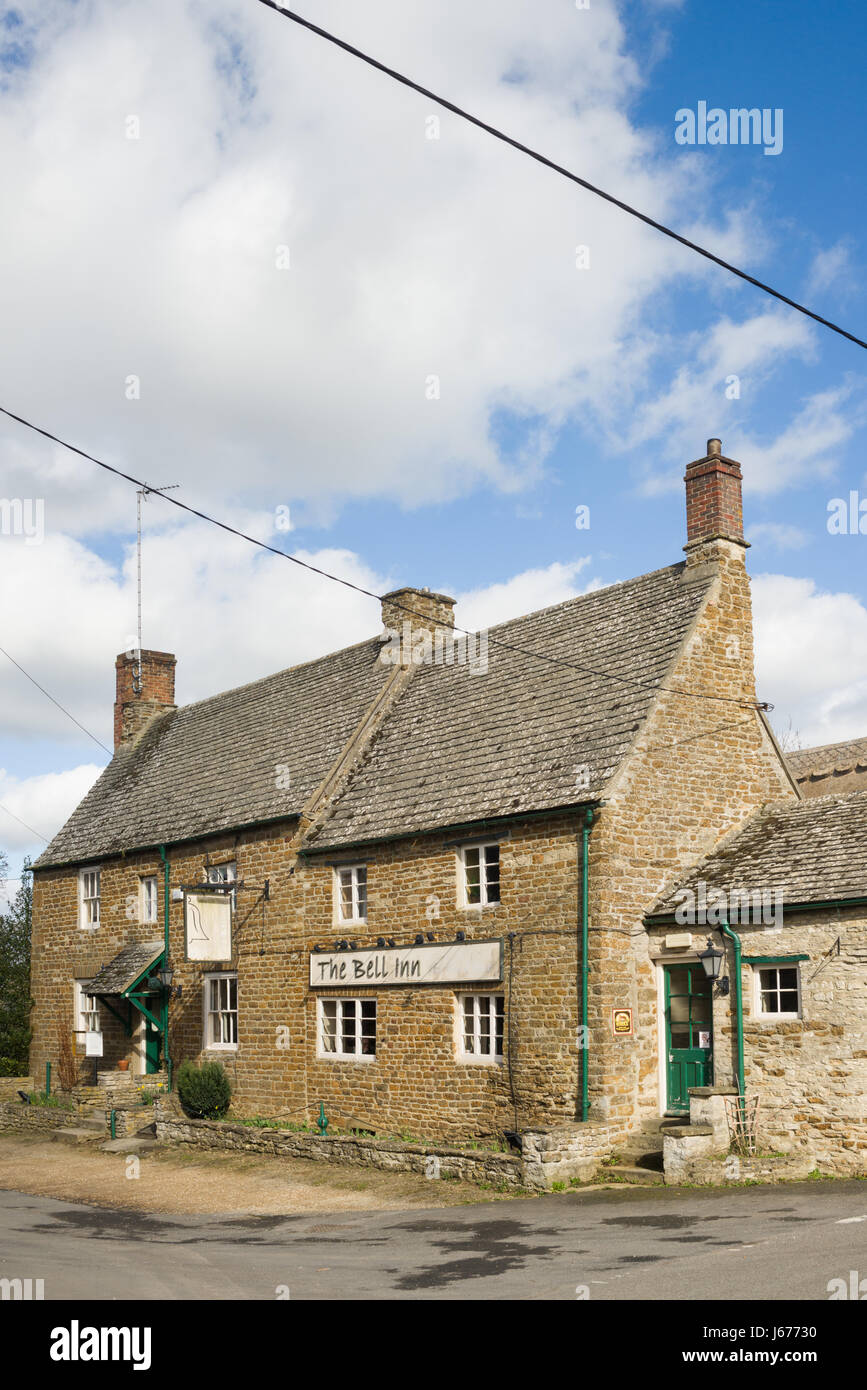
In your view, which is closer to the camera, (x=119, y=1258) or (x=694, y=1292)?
(x=694, y=1292)

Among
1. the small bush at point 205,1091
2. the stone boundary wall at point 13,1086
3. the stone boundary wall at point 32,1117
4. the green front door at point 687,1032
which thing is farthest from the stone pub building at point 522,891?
the stone boundary wall at point 13,1086

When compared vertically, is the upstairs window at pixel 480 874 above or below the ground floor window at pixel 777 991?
above

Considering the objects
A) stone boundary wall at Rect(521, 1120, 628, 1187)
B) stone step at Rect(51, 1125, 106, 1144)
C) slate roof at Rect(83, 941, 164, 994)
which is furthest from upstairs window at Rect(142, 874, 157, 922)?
stone boundary wall at Rect(521, 1120, 628, 1187)

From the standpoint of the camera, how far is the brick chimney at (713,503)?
813 inches

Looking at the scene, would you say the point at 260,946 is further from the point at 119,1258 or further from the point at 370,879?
the point at 119,1258

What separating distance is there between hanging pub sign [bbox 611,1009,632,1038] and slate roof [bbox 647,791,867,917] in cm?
151

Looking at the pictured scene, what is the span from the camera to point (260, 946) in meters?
23.7

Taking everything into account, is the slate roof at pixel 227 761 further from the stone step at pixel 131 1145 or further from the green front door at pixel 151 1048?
the stone step at pixel 131 1145

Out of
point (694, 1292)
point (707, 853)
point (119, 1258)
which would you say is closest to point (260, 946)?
point (707, 853)

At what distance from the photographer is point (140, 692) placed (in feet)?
113

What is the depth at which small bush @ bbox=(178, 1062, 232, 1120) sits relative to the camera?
2322 cm

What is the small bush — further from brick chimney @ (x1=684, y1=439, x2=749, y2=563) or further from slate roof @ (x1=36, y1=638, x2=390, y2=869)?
brick chimney @ (x1=684, y1=439, x2=749, y2=563)

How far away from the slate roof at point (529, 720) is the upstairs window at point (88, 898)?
28.9 feet
